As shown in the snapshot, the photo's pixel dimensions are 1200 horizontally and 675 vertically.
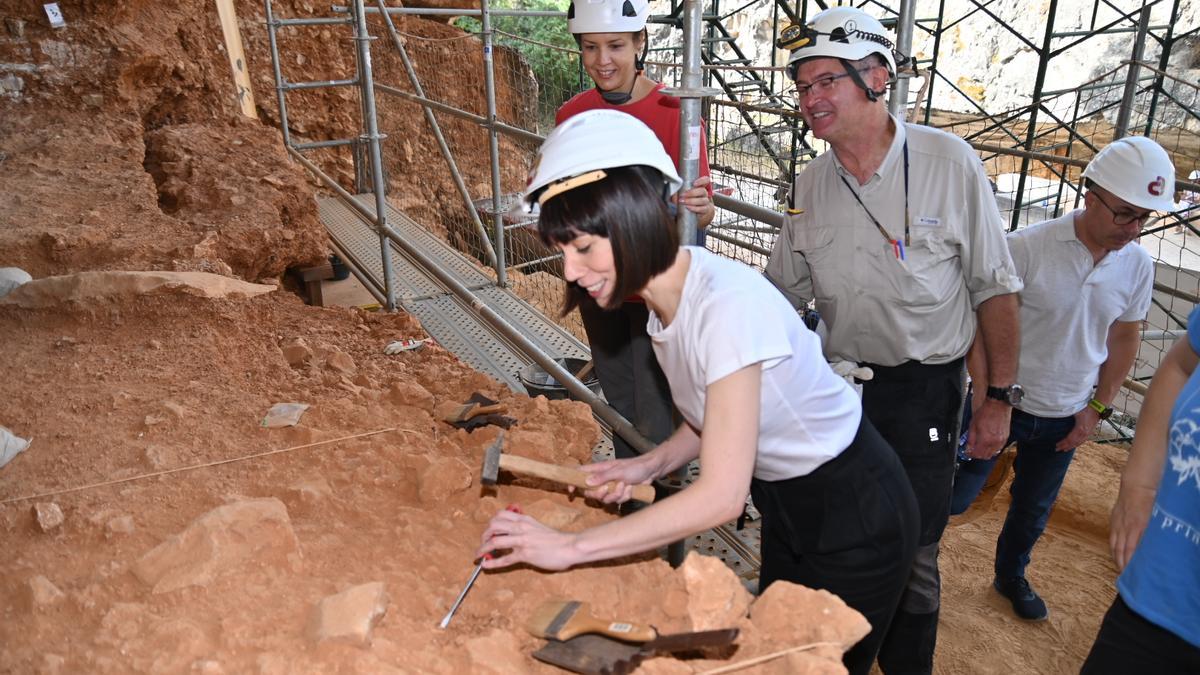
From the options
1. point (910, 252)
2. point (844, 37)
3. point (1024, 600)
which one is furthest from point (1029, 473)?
point (844, 37)

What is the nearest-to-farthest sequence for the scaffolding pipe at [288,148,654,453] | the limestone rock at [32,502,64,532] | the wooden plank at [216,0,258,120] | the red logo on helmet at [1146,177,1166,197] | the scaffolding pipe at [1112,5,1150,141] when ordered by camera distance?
the limestone rock at [32,502,64,532], the scaffolding pipe at [288,148,654,453], the red logo on helmet at [1146,177,1166,197], the scaffolding pipe at [1112,5,1150,141], the wooden plank at [216,0,258,120]

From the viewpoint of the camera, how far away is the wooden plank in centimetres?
727

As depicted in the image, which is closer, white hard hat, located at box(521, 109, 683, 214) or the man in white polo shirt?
white hard hat, located at box(521, 109, 683, 214)

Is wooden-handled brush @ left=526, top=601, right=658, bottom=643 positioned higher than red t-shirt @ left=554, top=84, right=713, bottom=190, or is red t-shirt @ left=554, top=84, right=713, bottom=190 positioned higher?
red t-shirt @ left=554, top=84, right=713, bottom=190

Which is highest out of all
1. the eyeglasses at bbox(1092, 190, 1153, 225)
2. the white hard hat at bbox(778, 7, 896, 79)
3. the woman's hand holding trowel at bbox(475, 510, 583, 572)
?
the white hard hat at bbox(778, 7, 896, 79)

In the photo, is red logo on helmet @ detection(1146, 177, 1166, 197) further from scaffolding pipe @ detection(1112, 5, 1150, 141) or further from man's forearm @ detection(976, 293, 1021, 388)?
scaffolding pipe @ detection(1112, 5, 1150, 141)

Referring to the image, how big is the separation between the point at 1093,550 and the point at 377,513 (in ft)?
15.2

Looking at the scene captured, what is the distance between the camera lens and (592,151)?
138 centimetres

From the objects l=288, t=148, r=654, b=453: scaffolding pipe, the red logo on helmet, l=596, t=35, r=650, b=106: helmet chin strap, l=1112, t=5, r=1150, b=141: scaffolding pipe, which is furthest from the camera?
l=1112, t=5, r=1150, b=141: scaffolding pipe

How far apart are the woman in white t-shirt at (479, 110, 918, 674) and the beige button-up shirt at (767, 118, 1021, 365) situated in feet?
2.29

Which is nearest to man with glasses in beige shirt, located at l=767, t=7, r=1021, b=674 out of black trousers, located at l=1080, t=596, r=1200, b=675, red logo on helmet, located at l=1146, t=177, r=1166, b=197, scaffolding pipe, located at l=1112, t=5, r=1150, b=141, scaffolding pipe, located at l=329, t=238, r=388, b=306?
black trousers, located at l=1080, t=596, r=1200, b=675

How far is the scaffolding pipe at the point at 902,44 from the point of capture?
2.40 m

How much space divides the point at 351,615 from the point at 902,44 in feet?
7.28

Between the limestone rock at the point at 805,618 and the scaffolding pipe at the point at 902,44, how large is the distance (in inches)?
67.1
